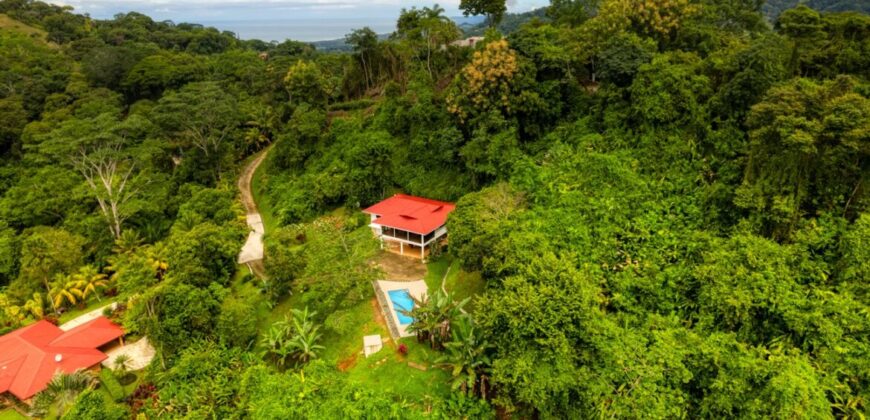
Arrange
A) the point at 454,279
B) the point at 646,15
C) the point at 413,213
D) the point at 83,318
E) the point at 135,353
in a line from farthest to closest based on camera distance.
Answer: the point at 646,15 → the point at 83,318 → the point at 413,213 → the point at 135,353 → the point at 454,279

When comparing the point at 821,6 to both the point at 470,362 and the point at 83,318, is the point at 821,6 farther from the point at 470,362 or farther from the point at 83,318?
the point at 83,318

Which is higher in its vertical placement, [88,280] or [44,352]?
[44,352]

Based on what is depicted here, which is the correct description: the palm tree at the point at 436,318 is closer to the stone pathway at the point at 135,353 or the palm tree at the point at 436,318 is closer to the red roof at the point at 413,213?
the red roof at the point at 413,213

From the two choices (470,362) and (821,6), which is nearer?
(470,362)

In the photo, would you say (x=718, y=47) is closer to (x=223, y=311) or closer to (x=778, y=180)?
(x=778, y=180)

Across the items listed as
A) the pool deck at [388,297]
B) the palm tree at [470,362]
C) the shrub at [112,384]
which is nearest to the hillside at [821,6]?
the pool deck at [388,297]

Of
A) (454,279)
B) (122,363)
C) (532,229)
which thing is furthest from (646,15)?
(122,363)

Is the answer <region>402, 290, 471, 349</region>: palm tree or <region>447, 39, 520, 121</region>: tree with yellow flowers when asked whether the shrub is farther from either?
<region>447, 39, 520, 121</region>: tree with yellow flowers
